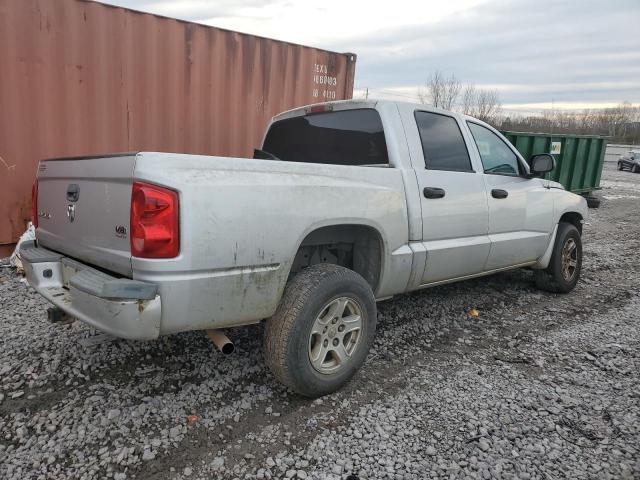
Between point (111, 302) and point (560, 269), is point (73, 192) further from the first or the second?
point (560, 269)

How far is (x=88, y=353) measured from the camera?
3244mm

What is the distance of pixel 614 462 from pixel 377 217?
176 centimetres

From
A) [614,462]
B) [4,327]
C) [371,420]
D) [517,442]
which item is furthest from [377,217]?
[4,327]

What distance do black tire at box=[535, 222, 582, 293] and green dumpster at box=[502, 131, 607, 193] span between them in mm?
6337

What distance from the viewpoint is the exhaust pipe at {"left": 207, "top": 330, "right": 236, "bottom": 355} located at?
8.00ft

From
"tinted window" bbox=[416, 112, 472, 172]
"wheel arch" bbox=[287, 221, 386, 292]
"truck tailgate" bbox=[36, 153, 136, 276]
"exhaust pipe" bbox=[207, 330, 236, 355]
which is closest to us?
"truck tailgate" bbox=[36, 153, 136, 276]

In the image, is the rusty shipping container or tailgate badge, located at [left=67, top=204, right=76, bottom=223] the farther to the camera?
the rusty shipping container

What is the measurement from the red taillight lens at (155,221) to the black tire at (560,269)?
4.04m

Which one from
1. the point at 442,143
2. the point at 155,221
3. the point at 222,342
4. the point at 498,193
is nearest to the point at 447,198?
the point at 442,143

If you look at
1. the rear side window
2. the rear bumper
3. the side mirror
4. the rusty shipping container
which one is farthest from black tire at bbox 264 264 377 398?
the rusty shipping container

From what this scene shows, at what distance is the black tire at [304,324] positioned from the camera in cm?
253

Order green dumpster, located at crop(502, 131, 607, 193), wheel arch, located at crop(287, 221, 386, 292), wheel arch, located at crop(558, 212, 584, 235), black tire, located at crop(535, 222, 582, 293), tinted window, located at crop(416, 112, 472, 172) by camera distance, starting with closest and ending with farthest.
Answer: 1. wheel arch, located at crop(287, 221, 386, 292)
2. tinted window, located at crop(416, 112, 472, 172)
3. black tire, located at crop(535, 222, 582, 293)
4. wheel arch, located at crop(558, 212, 584, 235)
5. green dumpster, located at crop(502, 131, 607, 193)

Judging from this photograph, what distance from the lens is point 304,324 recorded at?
101 inches

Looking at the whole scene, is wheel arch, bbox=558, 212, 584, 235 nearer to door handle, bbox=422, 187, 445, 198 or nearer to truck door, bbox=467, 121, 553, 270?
truck door, bbox=467, 121, 553, 270
